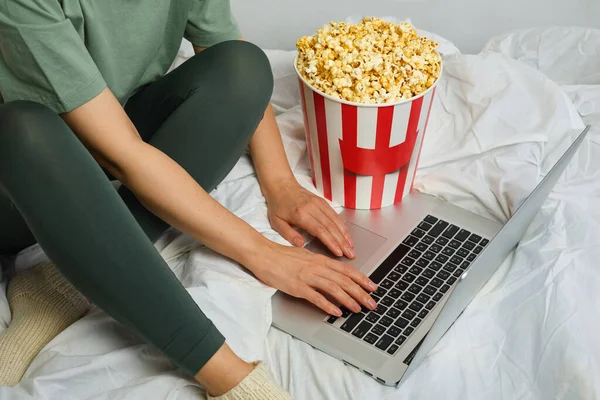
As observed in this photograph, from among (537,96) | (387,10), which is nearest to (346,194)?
(537,96)

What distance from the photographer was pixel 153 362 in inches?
41.8

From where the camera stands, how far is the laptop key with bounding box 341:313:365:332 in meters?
1.10

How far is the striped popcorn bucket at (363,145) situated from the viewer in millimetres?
1172

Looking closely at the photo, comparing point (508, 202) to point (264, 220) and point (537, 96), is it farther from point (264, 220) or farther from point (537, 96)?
point (264, 220)

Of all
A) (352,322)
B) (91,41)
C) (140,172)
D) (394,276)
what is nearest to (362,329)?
(352,322)

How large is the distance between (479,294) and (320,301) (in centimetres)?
24

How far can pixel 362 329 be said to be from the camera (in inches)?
43.3

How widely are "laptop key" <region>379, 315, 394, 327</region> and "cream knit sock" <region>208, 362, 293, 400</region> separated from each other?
7.6 inches

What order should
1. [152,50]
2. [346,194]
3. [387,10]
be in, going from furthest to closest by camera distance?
[387,10], [346,194], [152,50]

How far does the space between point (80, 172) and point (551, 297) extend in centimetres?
67

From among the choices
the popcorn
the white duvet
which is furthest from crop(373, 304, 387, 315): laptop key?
the popcorn

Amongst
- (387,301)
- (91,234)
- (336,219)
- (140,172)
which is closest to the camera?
(91,234)

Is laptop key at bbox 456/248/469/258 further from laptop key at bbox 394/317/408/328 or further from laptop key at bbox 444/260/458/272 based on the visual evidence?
laptop key at bbox 394/317/408/328

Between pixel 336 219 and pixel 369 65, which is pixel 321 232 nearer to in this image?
pixel 336 219
